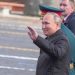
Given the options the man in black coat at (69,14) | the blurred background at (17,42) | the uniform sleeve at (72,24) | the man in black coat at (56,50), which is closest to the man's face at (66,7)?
the man in black coat at (69,14)

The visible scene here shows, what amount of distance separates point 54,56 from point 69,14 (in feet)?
6.53

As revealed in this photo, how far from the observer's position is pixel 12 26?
23.8 m

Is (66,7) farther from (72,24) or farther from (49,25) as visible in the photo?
(49,25)

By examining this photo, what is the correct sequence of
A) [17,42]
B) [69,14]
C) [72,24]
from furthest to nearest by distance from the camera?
[17,42] → [69,14] → [72,24]

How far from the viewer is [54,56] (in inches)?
219

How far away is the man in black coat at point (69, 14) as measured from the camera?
24.1ft

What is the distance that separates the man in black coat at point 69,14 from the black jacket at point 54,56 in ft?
4.92

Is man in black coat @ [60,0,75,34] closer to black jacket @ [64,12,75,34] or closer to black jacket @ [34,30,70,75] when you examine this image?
black jacket @ [64,12,75,34]

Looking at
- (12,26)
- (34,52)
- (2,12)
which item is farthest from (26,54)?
(2,12)

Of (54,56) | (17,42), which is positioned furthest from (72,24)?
(17,42)

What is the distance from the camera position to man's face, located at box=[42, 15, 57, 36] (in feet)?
18.5

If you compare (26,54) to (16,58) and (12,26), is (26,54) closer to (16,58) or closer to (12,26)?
(16,58)

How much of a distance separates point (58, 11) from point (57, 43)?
52cm

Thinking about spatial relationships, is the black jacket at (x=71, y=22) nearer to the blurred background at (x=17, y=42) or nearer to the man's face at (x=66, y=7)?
the man's face at (x=66, y=7)
